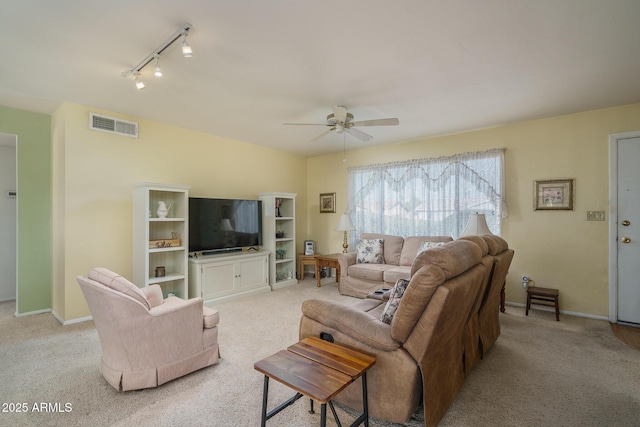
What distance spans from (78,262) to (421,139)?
5.21m

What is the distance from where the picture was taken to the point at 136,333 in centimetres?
211

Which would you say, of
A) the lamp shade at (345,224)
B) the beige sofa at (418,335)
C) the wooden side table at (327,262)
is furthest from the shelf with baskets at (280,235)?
the beige sofa at (418,335)

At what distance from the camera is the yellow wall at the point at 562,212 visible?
3.65 meters

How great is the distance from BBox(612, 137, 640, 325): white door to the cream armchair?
4.77 m

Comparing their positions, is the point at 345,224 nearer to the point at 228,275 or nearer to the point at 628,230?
the point at 228,275

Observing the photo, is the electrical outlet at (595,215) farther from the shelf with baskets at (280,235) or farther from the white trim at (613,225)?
the shelf with baskets at (280,235)

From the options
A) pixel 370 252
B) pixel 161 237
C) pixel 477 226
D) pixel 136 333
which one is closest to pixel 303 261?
pixel 370 252

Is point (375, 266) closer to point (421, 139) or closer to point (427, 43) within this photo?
point (421, 139)

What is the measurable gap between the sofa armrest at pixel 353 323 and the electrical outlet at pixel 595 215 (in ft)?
11.7

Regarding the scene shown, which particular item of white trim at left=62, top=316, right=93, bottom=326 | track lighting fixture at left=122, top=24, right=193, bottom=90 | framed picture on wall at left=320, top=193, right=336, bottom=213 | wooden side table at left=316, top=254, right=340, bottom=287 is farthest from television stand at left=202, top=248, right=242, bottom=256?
track lighting fixture at left=122, top=24, right=193, bottom=90

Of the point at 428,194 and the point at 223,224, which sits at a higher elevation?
the point at 428,194

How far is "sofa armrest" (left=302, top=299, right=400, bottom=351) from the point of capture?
1.75 metres

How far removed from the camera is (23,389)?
221cm

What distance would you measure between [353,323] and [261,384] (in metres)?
0.98
